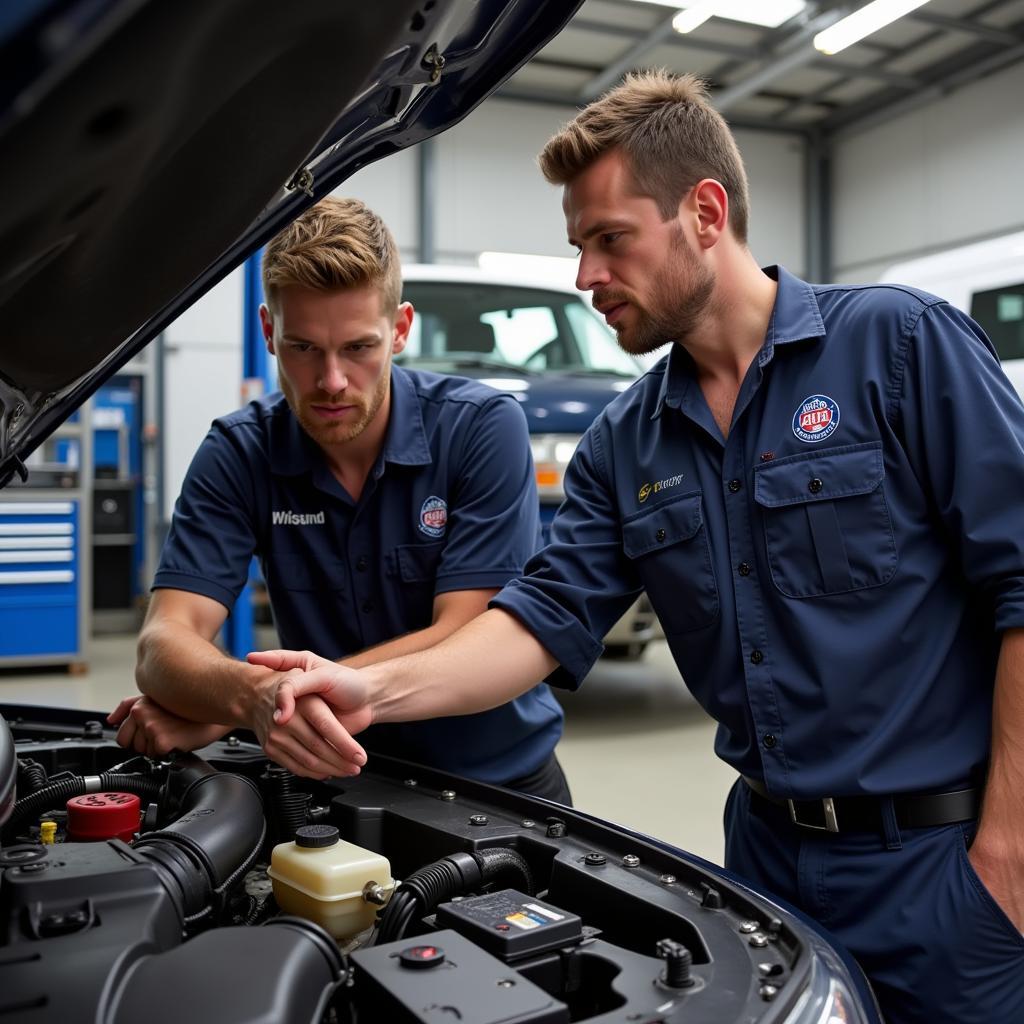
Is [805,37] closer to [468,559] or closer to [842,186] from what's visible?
[842,186]

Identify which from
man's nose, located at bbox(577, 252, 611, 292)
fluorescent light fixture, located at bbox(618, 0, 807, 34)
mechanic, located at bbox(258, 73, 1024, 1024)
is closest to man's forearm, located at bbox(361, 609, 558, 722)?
mechanic, located at bbox(258, 73, 1024, 1024)

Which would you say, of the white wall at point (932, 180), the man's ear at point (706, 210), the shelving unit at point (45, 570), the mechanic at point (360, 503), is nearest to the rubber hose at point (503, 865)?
the mechanic at point (360, 503)

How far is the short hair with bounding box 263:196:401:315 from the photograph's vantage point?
1.51 metres

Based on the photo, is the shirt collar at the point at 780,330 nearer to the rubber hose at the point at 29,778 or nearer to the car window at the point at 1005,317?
the rubber hose at the point at 29,778

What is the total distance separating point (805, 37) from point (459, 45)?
8446 mm

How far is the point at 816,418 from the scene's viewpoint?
1.31 meters

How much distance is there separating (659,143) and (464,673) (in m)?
0.75

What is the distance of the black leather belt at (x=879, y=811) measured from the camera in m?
1.20

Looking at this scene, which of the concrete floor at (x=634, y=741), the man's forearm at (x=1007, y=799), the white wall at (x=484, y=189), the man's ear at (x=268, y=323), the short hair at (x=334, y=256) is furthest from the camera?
the white wall at (x=484, y=189)

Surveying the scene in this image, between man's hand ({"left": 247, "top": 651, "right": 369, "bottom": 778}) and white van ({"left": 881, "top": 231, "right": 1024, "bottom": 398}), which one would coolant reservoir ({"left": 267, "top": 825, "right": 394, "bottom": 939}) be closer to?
man's hand ({"left": 247, "top": 651, "right": 369, "bottom": 778})

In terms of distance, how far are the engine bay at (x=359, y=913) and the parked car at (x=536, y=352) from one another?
8.30ft

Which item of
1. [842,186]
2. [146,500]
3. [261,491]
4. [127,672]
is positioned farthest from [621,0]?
[261,491]

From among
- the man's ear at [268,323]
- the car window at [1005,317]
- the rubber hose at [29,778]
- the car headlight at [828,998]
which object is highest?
the car window at [1005,317]

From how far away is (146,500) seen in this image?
25.8 feet
